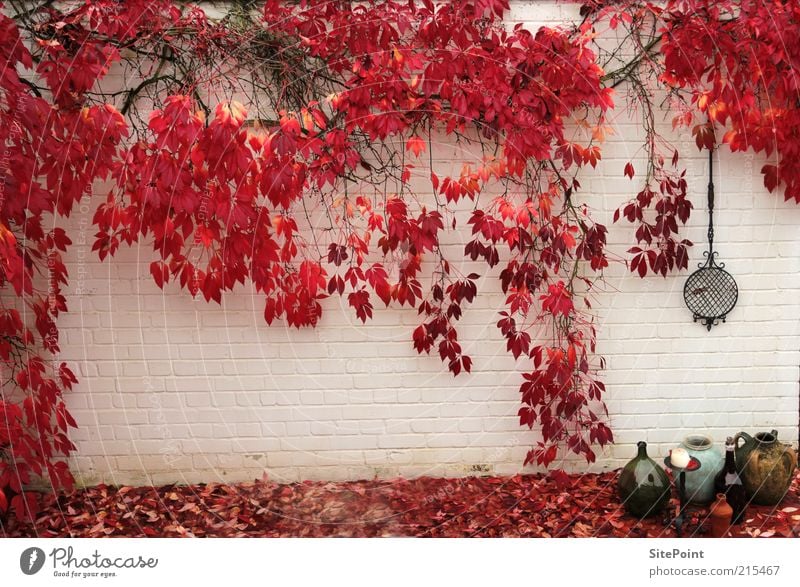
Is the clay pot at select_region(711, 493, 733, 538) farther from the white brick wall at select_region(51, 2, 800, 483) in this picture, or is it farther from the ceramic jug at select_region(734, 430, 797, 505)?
the white brick wall at select_region(51, 2, 800, 483)

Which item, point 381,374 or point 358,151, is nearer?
point 358,151

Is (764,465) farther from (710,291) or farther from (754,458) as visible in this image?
(710,291)

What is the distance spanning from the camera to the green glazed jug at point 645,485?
2379 millimetres

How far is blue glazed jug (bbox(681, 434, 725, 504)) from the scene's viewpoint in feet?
7.77

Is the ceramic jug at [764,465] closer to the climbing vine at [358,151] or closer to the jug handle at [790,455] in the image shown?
the jug handle at [790,455]

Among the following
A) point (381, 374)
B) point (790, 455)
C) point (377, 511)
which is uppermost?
point (381, 374)

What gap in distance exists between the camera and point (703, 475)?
2.37 meters

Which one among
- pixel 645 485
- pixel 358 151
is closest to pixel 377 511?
pixel 645 485
